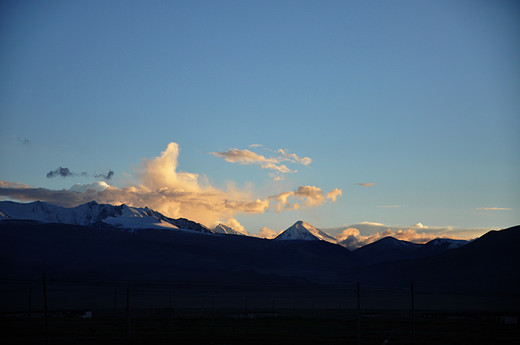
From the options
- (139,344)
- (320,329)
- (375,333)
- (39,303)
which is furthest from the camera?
(39,303)

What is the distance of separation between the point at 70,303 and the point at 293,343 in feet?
432

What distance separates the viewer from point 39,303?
600 ft

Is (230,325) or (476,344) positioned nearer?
(476,344)

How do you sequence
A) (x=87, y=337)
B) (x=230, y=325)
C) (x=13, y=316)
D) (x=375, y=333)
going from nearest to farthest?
(x=87, y=337)
(x=375, y=333)
(x=230, y=325)
(x=13, y=316)

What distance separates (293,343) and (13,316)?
6723 cm

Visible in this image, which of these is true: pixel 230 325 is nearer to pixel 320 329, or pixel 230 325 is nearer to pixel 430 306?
pixel 320 329

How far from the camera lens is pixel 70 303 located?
616 feet

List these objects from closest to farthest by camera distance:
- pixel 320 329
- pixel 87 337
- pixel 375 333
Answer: pixel 87 337, pixel 375 333, pixel 320 329

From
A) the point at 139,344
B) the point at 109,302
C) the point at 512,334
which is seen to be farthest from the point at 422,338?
the point at 109,302

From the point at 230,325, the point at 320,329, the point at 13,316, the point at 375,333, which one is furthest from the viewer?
the point at 13,316

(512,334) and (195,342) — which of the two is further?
(512,334)

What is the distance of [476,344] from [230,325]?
128 ft

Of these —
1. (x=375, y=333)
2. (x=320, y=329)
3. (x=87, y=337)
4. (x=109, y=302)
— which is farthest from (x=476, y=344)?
(x=109, y=302)

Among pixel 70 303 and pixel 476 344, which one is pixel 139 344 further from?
pixel 70 303
